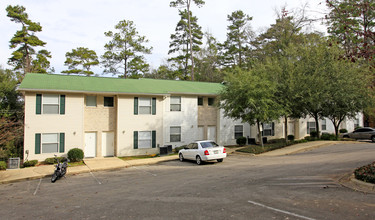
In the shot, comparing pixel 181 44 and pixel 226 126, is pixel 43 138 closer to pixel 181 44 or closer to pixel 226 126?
pixel 226 126

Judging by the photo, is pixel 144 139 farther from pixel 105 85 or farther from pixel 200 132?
pixel 200 132

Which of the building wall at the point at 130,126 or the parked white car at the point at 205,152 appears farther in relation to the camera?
the building wall at the point at 130,126

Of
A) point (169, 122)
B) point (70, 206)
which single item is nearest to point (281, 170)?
point (70, 206)

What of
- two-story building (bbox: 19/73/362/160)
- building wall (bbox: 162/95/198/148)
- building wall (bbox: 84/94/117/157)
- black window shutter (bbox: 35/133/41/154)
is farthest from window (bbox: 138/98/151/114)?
black window shutter (bbox: 35/133/41/154)

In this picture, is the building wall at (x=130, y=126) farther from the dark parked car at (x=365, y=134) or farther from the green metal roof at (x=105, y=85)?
the dark parked car at (x=365, y=134)

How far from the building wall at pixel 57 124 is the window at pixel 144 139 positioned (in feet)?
16.2

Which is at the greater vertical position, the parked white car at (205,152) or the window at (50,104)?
the window at (50,104)

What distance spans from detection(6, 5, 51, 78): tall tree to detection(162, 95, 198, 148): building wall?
23146mm

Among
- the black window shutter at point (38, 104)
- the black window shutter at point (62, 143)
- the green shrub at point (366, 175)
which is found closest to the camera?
the green shrub at point (366, 175)

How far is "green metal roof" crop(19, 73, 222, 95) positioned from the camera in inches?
773

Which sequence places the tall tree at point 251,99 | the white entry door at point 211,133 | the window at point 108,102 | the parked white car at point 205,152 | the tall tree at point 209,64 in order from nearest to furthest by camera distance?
the parked white car at point 205,152, the tall tree at point 251,99, the window at point 108,102, the white entry door at point 211,133, the tall tree at point 209,64

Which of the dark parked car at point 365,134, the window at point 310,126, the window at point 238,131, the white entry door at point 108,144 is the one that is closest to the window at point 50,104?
the white entry door at point 108,144

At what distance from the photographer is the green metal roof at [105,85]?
64.4ft

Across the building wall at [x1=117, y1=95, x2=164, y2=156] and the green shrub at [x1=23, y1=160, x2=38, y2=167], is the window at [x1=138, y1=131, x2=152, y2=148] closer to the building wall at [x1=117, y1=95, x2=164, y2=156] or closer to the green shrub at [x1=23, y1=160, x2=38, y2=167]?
the building wall at [x1=117, y1=95, x2=164, y2=156]
